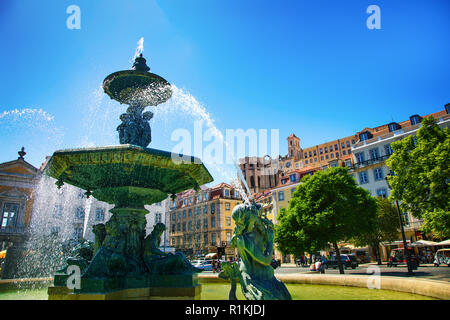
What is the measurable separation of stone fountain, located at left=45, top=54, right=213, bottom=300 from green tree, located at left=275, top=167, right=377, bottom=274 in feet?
50.9

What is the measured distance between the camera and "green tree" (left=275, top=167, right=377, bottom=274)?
20.8m

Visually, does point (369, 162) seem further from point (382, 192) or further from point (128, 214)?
point (128, 214)

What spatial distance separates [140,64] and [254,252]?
6610 mm

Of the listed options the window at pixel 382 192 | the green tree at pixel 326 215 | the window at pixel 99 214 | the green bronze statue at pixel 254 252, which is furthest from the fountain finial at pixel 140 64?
the window at pixel 382 192

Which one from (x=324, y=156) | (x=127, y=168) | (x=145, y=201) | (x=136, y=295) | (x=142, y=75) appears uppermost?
(x=324, y=156)

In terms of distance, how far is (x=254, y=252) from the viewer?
5004 millimetres

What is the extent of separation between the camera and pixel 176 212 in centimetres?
6322

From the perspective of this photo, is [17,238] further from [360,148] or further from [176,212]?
[360,148]

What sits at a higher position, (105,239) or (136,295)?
(105,239)

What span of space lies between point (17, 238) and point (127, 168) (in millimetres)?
28929

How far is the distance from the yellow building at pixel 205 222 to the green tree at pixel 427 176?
36330 millimetres

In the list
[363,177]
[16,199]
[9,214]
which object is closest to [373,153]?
[363,177]
